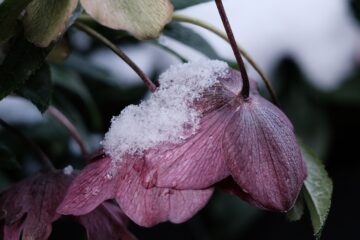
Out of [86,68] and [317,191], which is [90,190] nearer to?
[317,191]

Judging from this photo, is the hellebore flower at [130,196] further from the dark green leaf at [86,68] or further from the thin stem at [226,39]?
the dark green leaf at [86,68]

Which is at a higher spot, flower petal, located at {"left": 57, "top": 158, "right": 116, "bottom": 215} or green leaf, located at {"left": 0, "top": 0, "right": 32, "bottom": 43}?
green leaf, located at {"left": 0, "top": 0, "right": 32, "bottom": 43}

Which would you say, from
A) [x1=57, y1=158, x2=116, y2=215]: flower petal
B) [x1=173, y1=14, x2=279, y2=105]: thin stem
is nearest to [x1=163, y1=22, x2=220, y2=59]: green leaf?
[x1=173, y1=14, x2=279, y2=105]: thin stem

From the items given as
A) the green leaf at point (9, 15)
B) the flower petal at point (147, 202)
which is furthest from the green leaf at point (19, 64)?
the flower petal at point (147, 202)

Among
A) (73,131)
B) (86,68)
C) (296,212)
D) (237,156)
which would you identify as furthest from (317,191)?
(86,68)

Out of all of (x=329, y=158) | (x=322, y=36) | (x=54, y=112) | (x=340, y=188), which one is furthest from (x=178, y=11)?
(x=340, y=188)

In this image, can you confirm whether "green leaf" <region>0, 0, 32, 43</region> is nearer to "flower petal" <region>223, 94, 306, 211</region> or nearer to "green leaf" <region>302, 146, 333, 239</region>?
"flower petal" <region>223, 94, 306, 211</region>
